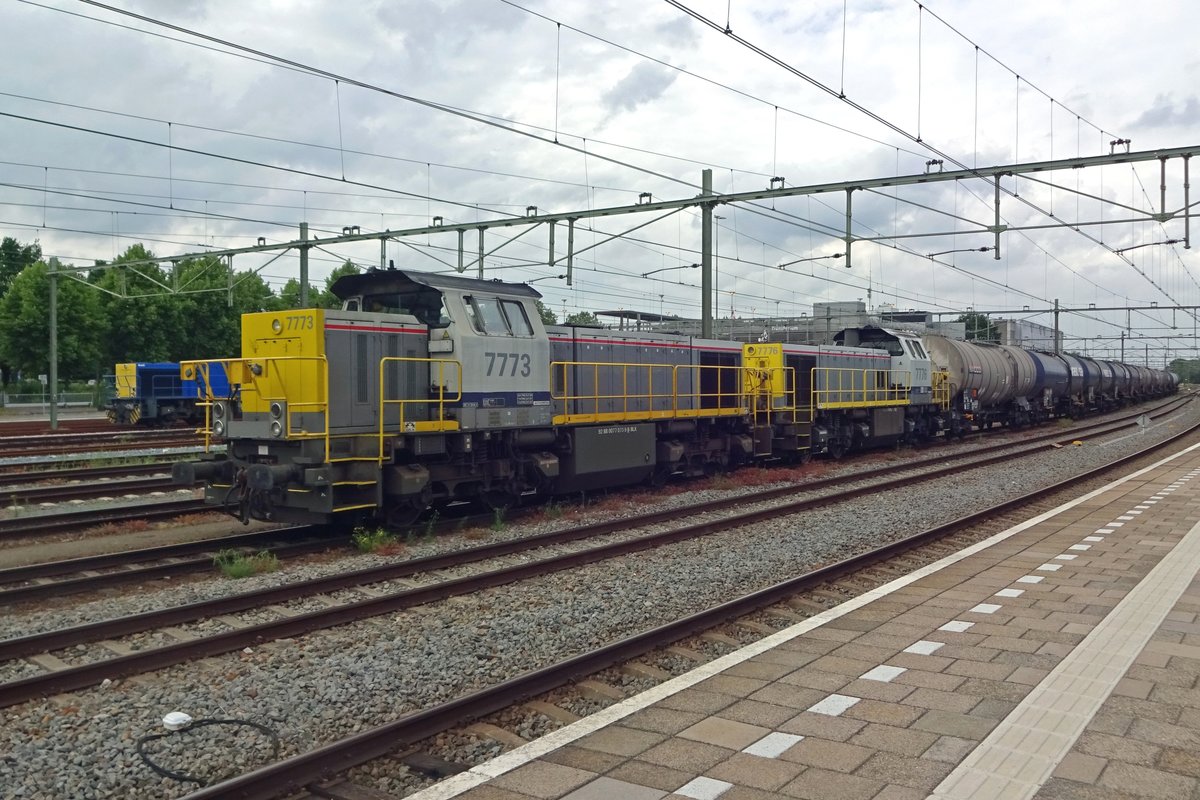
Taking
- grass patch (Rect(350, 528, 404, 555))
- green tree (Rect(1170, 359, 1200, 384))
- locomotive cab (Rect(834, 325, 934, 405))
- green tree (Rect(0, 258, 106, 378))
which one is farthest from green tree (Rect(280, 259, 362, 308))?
green tree (Rect(1170, 359, 1200, 384))

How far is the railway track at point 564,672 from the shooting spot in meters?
4.38

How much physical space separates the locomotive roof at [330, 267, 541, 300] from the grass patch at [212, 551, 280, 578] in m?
3.85

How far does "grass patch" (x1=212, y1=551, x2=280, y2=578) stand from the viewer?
9.48 m

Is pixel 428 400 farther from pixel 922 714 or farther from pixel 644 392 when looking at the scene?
pixel 922 714

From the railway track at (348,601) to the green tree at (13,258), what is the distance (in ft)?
211

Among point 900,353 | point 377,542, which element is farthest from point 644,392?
point 900,353

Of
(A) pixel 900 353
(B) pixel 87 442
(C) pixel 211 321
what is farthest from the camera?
(C) pixel 211 321

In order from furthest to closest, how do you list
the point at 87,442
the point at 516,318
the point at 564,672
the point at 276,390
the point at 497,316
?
the point at 87,442 → the point at 516,318 → the point at 497,316 → the point at 276,390 → the point at 564,672

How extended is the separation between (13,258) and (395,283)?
229 feet

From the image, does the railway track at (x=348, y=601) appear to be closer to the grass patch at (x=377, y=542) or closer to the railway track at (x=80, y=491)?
the grass patch at (x=377, y=542)

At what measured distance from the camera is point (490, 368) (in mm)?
12523

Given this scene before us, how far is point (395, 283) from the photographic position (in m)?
12.3

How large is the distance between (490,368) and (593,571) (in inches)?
155

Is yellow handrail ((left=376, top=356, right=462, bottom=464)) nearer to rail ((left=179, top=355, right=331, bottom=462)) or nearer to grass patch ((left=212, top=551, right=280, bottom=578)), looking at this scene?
rail ((left=179, top=355, right=331, bottom=462))
